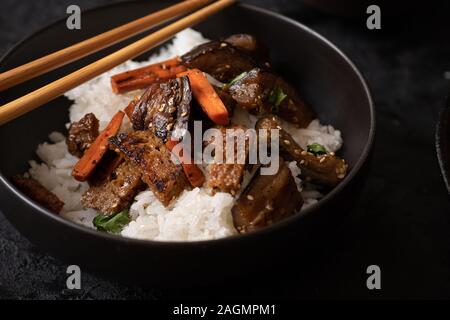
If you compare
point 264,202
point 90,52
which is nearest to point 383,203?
point 264,202

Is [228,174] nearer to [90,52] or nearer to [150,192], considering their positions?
[150,192]

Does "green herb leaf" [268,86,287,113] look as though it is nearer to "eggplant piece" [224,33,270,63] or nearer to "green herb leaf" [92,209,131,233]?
"eggplant piece" [224,33,270,63]

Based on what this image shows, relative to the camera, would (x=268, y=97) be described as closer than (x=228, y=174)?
No

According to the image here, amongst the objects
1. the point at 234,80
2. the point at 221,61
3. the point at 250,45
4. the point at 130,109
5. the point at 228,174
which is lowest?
the point at 228,174

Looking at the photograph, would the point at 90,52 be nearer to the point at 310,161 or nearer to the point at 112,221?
the point at 112,221

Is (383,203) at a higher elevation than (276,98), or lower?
lower

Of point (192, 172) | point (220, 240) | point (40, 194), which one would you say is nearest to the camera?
point (220, 240)

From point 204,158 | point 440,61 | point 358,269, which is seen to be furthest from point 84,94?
point 440,61

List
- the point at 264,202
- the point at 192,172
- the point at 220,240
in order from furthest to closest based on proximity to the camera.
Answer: the point at 192,172 < the point at 264,202 < the point at 220,240
